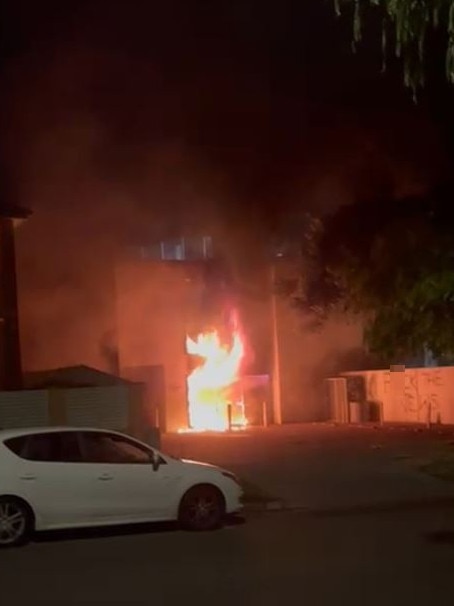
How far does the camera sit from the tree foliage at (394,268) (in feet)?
66.0

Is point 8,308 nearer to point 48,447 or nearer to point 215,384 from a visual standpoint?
point 48,447

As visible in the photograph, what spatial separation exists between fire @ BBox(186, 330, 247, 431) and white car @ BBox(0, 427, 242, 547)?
2291 centimetres

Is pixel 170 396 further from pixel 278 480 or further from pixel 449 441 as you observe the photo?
pixel 278 480

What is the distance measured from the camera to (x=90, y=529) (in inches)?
526

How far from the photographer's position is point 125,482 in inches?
497

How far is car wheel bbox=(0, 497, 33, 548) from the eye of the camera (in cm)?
1211

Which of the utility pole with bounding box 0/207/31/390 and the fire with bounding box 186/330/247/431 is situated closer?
the utility pole with bounding box 0/207/31/390

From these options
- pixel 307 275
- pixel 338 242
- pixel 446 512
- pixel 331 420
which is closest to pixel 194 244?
pixel 331 420

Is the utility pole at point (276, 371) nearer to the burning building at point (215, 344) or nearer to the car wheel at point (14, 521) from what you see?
the burning building at point (215, 344)

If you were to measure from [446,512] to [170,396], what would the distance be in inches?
855

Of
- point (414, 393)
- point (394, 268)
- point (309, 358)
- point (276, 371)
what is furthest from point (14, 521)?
point (309, 358)

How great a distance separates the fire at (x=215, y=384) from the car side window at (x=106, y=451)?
2290cm

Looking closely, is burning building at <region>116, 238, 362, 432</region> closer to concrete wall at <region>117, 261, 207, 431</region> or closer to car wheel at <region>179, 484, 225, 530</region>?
concrete wall at <region>117, 261, 207, 431</region>

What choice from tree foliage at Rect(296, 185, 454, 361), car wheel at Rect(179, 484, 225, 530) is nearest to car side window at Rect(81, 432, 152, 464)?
car wheel at Rect(179, 484, 225, 530)
